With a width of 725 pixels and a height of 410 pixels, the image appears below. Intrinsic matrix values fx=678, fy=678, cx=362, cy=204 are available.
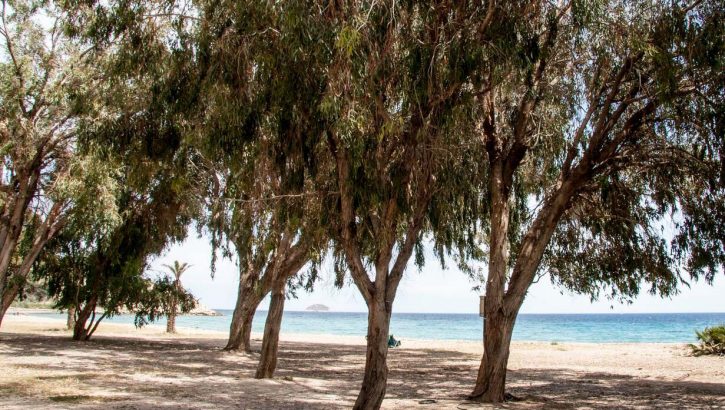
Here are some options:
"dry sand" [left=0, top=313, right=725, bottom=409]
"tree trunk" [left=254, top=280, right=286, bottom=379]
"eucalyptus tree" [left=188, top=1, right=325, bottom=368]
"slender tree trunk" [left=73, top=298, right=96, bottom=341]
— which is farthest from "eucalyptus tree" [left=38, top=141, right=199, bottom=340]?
"eucalyptus tree" [left=188, top=1, right=325, bottom=368]

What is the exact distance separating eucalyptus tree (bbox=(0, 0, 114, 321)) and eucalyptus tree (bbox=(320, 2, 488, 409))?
8415mm

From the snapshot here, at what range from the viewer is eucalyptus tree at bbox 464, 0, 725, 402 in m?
8.49

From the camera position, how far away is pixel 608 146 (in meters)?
10.4

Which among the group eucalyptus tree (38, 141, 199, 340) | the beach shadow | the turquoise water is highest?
eucalyptus tree (38, 141, 199, 340)

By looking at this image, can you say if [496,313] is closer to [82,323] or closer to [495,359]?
[495,359]

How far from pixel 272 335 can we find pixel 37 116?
8.41 m

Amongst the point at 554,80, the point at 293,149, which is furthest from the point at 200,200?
the point at 554,80

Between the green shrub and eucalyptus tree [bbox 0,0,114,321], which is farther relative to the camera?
the green shrub

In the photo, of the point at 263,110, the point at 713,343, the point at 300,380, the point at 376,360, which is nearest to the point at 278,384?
the point at 300,380

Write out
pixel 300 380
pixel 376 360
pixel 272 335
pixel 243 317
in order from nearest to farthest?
pixel 376 360
pixel 272 335
pixel 300 380
pixel 243 317

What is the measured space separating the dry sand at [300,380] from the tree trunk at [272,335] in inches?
13.7

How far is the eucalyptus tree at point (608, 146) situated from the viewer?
8492 millimetres

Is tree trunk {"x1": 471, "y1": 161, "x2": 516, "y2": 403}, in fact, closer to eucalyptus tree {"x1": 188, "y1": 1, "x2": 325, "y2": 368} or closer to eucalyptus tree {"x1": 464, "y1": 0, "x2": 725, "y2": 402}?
eucalyptus tree {"x1": 464, "y1": 0, "x2": 725, "y2": 402}

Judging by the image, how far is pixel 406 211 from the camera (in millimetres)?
8695
